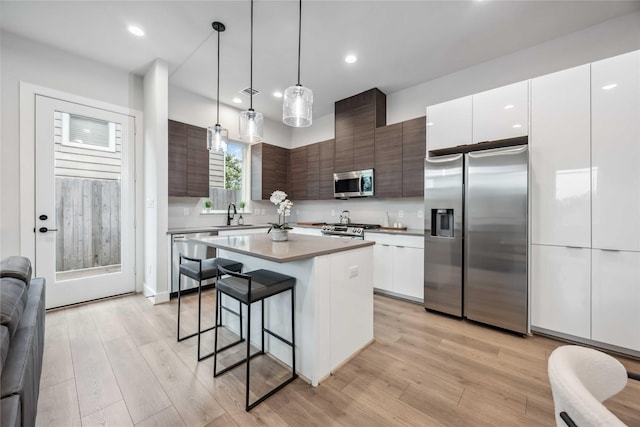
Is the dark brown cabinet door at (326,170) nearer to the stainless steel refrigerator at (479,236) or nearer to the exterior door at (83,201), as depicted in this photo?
the stainless steel refrigerator at (479,236)

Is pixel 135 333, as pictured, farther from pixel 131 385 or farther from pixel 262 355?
pixel 262 355

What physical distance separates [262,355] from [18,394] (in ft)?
5.10

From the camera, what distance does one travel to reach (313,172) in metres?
4.93

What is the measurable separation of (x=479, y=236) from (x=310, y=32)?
9.22 ft

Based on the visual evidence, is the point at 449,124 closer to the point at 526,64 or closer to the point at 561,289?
the point at 526,64

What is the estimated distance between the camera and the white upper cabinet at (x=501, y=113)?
8.52 ft

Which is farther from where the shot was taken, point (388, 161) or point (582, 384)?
point (388, 161)

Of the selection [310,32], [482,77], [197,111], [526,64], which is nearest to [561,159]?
[526,64]

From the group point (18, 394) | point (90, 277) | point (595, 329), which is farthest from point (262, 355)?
point (595, 329)

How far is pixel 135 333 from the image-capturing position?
8.19 ft

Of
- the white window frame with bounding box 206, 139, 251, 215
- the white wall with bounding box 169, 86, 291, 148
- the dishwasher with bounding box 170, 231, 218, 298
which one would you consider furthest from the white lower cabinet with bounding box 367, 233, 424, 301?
the white wall with bounding box 169, 86, 291, 148

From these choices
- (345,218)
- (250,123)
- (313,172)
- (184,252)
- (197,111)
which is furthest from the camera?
(313,172)

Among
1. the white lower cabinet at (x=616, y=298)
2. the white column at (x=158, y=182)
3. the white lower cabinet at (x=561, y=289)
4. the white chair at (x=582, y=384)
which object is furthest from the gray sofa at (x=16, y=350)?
the white lower cabinet at (x=616, y=298)

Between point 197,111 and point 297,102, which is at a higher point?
point 197,111
